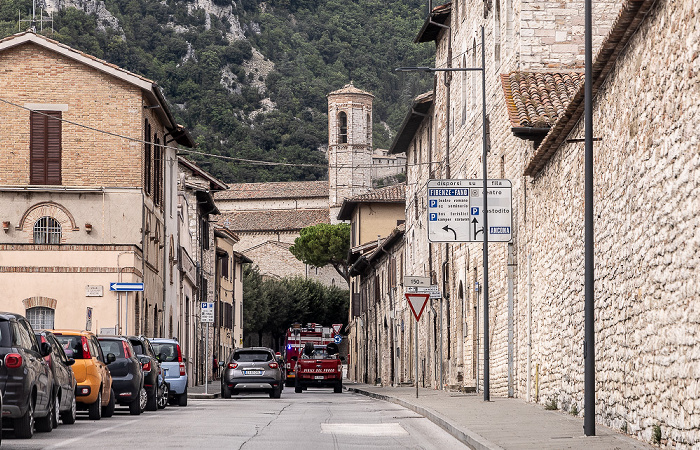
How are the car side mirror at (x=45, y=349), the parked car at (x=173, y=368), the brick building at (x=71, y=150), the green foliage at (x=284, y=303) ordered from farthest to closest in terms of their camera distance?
the green foliage at (x=284, y=303) → the brick building at (x=71, y=150) → the parked car at (x=173, y=368) → the car side mirror at (x=45, y=349)

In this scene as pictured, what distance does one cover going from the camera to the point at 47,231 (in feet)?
122

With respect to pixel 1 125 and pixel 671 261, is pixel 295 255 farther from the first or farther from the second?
pixel 671 261

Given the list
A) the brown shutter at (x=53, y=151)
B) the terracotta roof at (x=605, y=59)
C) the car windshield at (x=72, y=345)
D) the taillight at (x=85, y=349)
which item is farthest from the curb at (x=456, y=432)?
the brown shutter at (x=53, y=151)

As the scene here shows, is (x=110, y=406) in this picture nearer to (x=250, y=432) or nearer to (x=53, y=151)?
(x=250, y=432)

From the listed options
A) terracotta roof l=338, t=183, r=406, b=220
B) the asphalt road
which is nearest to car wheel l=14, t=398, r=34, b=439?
the asphalt road

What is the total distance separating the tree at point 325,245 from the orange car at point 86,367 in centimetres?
9069

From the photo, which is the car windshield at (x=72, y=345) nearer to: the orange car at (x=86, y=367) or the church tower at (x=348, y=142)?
the orange car at (x=86, y=367)

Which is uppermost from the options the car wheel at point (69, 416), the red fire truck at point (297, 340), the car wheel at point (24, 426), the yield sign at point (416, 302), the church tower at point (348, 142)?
the church tower at point (348, 142)

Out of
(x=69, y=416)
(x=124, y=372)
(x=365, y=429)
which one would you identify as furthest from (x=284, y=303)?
(x=365, y=429)

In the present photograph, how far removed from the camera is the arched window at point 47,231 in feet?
122

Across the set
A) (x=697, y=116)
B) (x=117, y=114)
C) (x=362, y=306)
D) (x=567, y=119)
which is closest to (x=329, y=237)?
(x=362, y=306)

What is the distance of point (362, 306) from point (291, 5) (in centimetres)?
12025

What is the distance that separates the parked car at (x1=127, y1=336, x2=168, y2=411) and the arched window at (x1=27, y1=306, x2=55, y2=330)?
11822mm

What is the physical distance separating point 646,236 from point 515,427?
3931 mm
